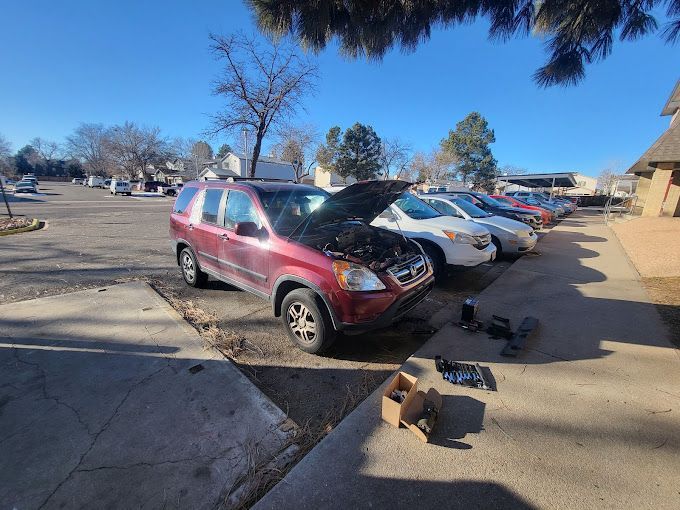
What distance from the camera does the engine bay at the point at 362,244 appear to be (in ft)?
10.5

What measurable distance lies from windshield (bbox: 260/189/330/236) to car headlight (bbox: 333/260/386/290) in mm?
958

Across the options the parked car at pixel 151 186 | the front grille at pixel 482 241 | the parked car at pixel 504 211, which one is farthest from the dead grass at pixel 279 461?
the parked car at pixel 151 186

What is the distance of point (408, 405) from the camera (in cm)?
235

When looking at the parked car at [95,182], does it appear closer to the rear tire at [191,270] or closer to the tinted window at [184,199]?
the tinted window at [184,199]

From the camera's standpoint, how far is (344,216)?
13.8 ft

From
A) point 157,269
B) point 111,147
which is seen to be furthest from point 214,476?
point 111,147

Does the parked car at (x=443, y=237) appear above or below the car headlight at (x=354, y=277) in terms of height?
above

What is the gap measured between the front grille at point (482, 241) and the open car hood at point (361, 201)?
2140mm

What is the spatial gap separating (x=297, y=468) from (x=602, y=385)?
2.92 m

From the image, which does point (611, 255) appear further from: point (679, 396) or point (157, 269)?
point (157, 269)

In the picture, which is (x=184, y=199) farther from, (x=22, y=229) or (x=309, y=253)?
(x=22, y=229)

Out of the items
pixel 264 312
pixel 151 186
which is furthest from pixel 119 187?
pixel 264 312

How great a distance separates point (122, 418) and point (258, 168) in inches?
1730

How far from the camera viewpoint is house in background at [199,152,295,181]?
142 ft
